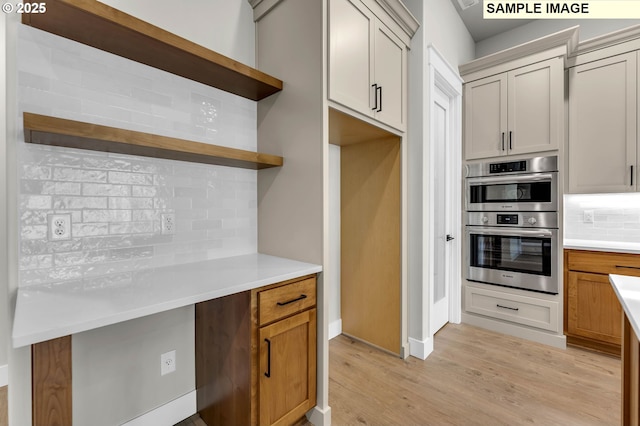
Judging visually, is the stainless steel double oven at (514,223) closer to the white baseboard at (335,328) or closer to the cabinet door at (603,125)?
the cabinet door at (603,125)

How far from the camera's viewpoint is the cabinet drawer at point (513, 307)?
256 cm

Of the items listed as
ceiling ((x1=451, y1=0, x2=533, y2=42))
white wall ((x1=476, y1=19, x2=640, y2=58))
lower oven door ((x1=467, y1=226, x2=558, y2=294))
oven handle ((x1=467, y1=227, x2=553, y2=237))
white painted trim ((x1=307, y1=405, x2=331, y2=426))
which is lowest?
white painted trim ((x1=307, y1=405, x2=331, y2=426))

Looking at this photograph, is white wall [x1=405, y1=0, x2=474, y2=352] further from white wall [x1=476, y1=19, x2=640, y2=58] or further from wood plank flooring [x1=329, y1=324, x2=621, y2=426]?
white wall [x1=476, y1=19, x2=640, y2=58]

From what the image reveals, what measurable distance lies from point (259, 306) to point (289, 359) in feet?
1.23

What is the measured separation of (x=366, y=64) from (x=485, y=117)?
5.66 ft

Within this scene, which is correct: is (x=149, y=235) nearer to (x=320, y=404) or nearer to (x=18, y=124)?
(x=18, y=124)

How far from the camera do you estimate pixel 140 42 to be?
4.28ft

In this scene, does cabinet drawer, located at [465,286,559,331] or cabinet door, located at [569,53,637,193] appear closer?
cabinet door, located at [569,53,637,193]

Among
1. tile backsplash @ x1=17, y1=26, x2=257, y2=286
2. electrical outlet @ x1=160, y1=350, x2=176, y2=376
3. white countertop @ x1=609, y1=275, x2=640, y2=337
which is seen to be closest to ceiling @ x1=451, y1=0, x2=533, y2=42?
tile backsplash @ x1=17, y1=26, x2=257, y2=286

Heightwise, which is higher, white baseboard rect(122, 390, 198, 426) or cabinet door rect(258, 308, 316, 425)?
cabinet door rect(258, 308, 316, 425)


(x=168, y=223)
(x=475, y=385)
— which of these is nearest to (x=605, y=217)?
(x=475, y=385)

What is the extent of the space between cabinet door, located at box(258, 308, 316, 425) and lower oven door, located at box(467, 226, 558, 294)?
2164 mm

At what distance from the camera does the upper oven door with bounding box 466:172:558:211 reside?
256 centimetres

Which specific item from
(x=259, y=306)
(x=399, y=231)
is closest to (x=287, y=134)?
(x=259, y=306)
